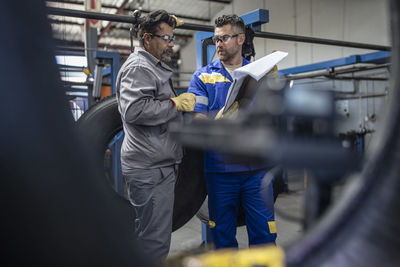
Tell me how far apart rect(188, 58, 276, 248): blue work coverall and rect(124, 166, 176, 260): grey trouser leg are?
282mm

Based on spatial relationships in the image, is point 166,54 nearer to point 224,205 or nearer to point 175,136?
point 224,205

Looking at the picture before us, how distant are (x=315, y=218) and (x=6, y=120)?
0.45 metres

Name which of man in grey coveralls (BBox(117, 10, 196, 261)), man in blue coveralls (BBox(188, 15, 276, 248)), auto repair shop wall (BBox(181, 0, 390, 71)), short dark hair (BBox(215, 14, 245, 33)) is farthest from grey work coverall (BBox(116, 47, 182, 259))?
auto repair shop wall (BBox(181, 0, 390, 71))

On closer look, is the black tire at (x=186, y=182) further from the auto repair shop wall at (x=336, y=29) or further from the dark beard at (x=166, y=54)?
the auto repair shop wall at (x=336, y=29)

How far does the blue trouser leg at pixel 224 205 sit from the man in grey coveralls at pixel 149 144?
0.26m

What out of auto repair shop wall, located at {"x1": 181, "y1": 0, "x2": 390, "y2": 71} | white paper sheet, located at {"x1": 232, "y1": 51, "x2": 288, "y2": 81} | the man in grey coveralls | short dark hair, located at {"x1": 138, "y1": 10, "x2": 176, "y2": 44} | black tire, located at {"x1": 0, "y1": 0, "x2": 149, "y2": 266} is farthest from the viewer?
auto repair shop wall, located at {"x1": 181, "y1": 0, "x2": 390, "y2": 71}

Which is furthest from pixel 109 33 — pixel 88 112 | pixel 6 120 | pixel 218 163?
pixel 6 120

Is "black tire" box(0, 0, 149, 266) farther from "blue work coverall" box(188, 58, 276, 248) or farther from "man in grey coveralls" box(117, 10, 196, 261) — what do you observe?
"blue work coverall" box(188, 58, 276, 248)

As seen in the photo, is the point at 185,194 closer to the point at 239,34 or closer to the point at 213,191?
the point at 213,191

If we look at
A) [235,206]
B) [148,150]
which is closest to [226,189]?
[235,206]

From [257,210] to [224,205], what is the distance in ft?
0.56

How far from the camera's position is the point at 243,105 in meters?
1.59

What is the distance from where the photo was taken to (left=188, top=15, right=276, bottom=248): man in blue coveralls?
177cm

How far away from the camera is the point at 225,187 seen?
1797mm
